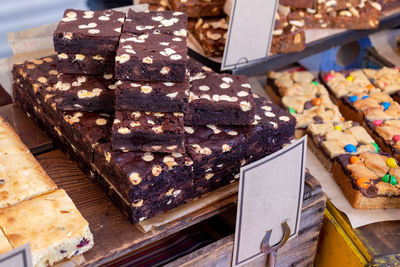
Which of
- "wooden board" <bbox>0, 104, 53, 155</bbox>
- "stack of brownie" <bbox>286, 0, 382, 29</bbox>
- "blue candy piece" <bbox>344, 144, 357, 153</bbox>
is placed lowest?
"blue candy piece" <bbox>344, 144, 357, 153</bbox>

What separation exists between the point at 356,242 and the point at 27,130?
149cm

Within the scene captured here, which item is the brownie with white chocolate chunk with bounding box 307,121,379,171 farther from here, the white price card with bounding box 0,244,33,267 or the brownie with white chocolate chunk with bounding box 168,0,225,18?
the white price card with bounding box 0,244,33,267

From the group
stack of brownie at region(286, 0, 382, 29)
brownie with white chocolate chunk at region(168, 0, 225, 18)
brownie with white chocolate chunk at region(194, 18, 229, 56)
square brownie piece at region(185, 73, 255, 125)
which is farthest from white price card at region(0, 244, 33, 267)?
stack of brownie at region(286, 0, 382, 29)

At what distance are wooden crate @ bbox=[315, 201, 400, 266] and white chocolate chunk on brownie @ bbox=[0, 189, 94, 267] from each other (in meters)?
1.08

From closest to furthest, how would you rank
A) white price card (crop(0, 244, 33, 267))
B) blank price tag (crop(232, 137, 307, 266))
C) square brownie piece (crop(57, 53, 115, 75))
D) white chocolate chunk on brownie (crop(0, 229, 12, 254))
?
white price card (crop(0, 244, 33, 267)), white chocolate chunk on brownie (crop(0, 229, 12, 254)), blank price tag (crop(232, 137, 307, 266)), square brownie piece (crop(57, 53, 115, 75))

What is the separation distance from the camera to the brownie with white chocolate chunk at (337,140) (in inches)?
92.9

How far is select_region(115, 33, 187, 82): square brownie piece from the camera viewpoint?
1611 millimetres

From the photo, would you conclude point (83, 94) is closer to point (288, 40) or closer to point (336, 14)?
point (288, 40)

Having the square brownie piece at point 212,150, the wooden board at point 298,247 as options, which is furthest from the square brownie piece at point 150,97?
the wooden board at point 298,247

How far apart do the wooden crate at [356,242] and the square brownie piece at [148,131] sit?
86 centimetres

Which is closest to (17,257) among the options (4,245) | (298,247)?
(4,245)

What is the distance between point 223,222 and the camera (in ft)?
7.02

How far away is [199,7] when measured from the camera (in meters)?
2.60

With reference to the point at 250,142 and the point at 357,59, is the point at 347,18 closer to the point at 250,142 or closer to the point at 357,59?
the point at 357,59
